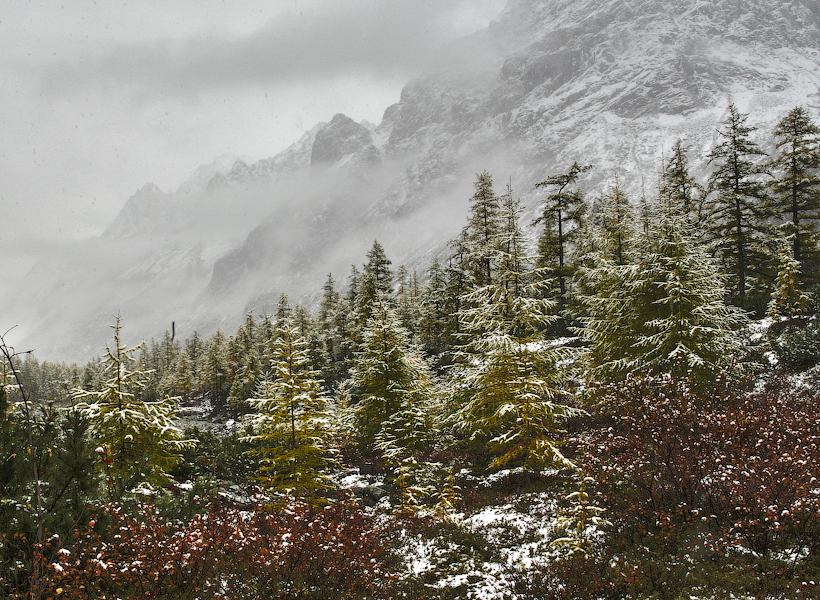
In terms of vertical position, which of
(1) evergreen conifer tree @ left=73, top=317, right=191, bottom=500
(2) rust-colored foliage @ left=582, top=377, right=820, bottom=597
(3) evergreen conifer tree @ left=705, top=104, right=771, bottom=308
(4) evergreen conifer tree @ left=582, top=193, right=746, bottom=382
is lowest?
(2) rust-colored foliage @ left=582, top=377, right=820, bottom=597

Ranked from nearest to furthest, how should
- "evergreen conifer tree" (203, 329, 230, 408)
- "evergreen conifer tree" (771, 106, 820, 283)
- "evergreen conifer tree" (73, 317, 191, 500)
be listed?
1. "evergreen conifer tree" (73, 317, 191, 500)
2. "evergreen conifer tree" (771, 106, 820, 283)
3. "evergreen conifer tree" (203, 329, 230, 408)

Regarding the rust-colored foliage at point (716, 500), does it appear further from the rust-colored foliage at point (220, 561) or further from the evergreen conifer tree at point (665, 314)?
the rust-colored foliage at point (220, 561)

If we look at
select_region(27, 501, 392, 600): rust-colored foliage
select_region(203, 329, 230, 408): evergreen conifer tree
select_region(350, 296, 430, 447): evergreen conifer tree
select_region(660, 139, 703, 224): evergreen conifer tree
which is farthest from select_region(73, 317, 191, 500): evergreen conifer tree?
select_region(203, 329, 230, 408): evergreen conifer tree

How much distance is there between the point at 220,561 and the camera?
24.7ft

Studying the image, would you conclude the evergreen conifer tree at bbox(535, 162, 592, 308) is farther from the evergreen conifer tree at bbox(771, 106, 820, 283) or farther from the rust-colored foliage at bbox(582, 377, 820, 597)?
the rust-colored foliage at bbox(582, 377, 820, 597)

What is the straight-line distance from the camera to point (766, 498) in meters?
7.62

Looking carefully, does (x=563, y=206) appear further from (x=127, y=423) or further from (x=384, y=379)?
(x=127, y=423)

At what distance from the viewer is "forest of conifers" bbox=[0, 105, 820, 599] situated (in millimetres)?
6801

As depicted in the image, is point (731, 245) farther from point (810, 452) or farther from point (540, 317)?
point (810, 452)

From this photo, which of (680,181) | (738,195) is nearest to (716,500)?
(738,195)

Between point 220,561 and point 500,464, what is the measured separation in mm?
8925

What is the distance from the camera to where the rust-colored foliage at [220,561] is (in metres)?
6.39

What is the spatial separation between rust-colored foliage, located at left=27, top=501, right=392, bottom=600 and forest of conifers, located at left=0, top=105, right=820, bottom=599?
2.4 inches

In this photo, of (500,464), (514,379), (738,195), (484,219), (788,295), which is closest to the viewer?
(514,379)
